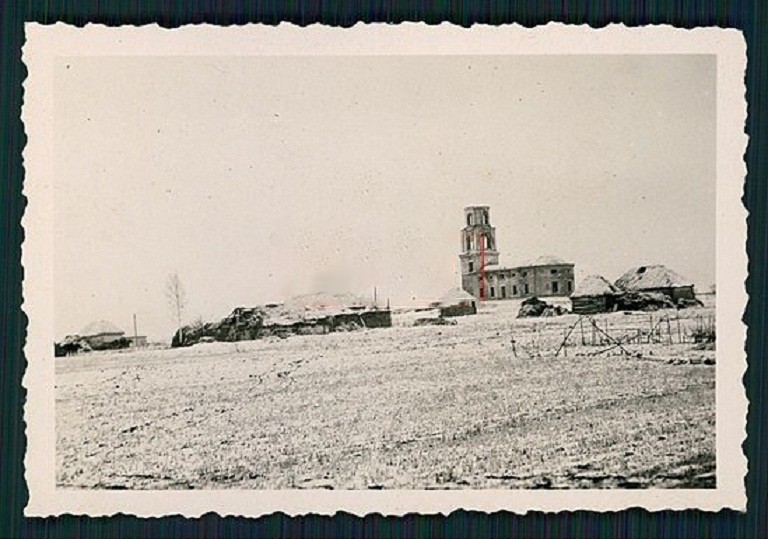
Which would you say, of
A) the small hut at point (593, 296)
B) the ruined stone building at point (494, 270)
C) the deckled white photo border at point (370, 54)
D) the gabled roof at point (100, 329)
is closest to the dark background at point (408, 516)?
the deckled white photo border at point (370, 54)

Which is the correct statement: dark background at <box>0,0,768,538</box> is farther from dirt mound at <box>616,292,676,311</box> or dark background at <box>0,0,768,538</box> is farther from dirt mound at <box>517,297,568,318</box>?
dirt mound at <box>517,297,568,318</box>

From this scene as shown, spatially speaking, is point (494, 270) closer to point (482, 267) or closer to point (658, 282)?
point (482, 267)

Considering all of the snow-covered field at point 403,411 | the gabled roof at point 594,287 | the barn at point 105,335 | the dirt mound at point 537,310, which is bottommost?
the snow-covered field at point 403,411

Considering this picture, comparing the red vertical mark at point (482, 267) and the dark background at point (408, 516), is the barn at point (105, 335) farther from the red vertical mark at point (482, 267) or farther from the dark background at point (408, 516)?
the red vertical mark at point (482, 267)

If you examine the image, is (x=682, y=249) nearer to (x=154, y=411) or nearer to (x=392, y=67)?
(x=392, y=67)

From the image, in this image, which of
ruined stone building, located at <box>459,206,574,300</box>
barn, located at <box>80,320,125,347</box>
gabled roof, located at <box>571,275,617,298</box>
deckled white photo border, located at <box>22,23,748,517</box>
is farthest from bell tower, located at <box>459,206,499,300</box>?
barn, located at <box>80,320,125,347</box>

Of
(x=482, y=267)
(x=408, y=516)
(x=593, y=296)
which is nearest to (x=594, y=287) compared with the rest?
(x=593, y=296)
